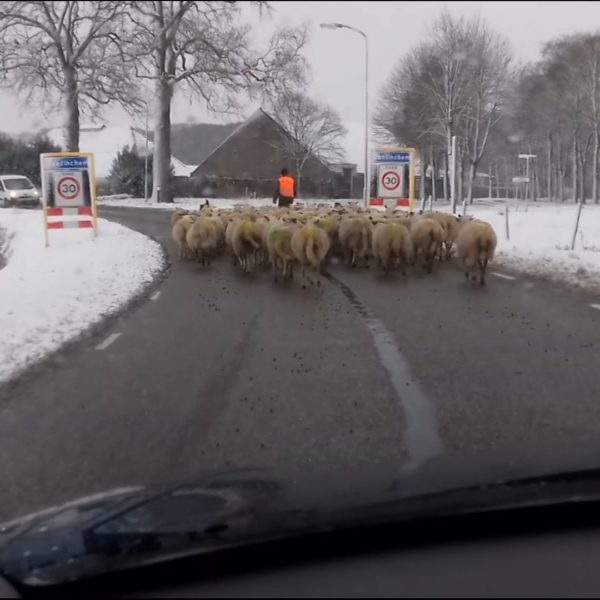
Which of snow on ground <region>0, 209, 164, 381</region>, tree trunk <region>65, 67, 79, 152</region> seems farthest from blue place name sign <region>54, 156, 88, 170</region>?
tree trunk <region>65, 67, 79, 152</region>

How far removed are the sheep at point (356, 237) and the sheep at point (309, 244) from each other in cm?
187

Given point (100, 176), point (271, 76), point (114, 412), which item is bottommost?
point (114, 412)

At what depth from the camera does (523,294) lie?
11.6 meters

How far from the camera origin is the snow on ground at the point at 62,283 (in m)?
8.55

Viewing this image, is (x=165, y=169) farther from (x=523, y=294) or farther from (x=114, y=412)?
(x=114, y=412)

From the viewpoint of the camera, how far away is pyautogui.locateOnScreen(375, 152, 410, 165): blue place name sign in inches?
874

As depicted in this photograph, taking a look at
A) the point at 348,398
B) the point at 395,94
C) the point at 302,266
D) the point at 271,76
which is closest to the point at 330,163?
the point at 271,76

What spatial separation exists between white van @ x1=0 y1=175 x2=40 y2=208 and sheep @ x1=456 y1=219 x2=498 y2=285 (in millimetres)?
24000

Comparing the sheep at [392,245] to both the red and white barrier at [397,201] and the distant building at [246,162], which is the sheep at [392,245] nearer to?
the red and white barrier at [397,201]

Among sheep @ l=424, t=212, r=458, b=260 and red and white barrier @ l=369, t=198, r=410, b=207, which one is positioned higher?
red and white barrier @ l=369, t=198, r=410, b=207

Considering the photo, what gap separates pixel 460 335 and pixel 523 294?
3.37 metres

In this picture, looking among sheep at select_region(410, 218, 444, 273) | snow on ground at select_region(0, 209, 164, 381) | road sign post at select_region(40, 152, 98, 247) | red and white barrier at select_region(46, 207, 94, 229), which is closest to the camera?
snow on ground at select_region(0, 209, 164, 381)

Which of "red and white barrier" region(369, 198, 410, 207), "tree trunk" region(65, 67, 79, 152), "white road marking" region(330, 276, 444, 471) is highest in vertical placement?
"tree trunk" region(65, 67, 79, 152)

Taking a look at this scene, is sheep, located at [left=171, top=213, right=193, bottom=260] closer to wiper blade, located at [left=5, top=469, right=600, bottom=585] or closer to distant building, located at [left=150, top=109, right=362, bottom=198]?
wiper blade, located at [left=5, top=469, right=600, bottom=585]
